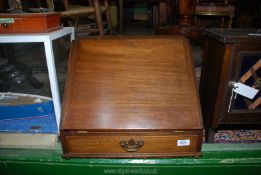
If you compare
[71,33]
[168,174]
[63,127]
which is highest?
[71,33]

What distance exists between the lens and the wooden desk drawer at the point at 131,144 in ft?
3.04

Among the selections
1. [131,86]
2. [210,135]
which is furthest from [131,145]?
[210,135]

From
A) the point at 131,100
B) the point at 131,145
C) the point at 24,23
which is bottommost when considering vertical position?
the point at 131,145

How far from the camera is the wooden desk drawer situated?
93 centimetres

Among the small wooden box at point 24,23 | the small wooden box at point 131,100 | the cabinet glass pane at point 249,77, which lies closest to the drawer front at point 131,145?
the small wooden box at point 131,100

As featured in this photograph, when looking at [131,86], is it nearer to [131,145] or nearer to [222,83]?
[131,145]

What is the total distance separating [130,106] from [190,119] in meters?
0.26

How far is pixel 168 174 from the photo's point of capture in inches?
41.0

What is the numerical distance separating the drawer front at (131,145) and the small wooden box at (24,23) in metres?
0.54

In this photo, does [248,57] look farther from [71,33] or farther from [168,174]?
[71,33]

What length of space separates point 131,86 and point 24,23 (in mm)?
590

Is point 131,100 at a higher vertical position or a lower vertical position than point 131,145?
higher

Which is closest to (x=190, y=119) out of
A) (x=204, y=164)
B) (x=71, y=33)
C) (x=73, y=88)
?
(x=204, y=164)

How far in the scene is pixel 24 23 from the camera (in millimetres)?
1014
